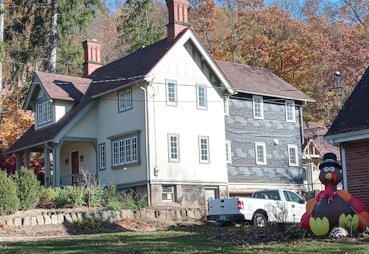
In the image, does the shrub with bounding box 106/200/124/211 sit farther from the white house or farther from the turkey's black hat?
the turkey's black hat

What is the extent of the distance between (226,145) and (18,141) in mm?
12323

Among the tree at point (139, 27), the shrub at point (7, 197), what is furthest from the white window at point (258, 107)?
the shrub at point (7, 197)

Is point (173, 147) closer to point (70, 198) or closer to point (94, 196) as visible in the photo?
point (94, 196)

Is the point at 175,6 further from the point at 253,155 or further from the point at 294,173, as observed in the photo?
the point at 294,173

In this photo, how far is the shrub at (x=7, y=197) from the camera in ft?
76.6

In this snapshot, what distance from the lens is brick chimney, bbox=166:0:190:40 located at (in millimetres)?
31328

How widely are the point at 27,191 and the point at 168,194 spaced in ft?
24.1

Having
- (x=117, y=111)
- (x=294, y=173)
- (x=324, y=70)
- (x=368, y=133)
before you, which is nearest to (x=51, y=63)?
(x=117, y=111)

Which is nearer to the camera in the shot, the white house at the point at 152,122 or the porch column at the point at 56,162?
the white house at the point at 152,122

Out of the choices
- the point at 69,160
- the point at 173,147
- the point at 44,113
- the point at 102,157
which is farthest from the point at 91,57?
the point at 173,147

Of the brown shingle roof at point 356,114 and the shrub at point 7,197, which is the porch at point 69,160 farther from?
the brown shingle roof at point 356,114

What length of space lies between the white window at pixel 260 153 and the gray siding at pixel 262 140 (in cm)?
23

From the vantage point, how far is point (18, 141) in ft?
118

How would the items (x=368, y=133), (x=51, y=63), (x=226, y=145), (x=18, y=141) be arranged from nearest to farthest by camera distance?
(x=368, y=133), (x=226, y=145), (x=18, y=141), (x=51, y=63)
